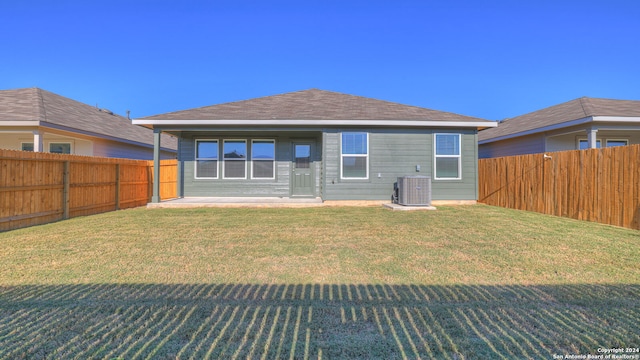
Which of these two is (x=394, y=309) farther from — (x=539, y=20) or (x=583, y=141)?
(x=539, y=20)

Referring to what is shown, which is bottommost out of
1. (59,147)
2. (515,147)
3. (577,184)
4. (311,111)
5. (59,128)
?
(577,184)

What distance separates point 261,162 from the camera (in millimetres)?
10820

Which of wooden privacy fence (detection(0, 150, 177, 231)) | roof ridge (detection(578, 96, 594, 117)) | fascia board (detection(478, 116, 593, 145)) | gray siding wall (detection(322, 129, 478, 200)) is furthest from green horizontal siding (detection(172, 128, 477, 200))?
wooden privacy fence (detection(0, 150, 177, 231))

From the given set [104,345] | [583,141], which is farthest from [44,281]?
[583,141]

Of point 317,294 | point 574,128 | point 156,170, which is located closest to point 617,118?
point 574,128

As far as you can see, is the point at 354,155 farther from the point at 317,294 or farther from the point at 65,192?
the point at 65,192

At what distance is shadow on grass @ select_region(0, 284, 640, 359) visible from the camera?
1.88 meters

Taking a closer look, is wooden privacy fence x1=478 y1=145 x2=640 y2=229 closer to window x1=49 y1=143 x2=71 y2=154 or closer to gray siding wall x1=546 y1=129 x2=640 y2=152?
gray siding wall x1=546 y1=129 x2=640 y2=152

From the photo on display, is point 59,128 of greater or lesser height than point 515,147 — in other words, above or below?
above

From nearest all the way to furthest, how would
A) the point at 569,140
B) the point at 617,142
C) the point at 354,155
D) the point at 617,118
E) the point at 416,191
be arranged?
the point at 416,191, the point at 617,118, the point at 354,155, the point at 569,140, the point at 617,142

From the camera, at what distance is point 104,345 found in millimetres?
A: 1922

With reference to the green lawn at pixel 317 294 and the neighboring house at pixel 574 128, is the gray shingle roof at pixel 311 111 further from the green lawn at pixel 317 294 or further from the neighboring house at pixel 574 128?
the green lawn at pixel 317 294

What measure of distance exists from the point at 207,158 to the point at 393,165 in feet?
22.4

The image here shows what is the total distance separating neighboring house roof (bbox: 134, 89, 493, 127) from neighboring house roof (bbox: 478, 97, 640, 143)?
2.90 metres
